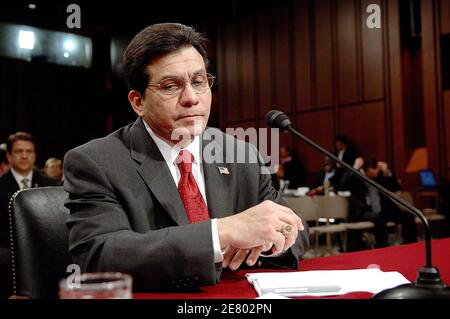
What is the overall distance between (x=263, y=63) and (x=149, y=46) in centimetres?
897

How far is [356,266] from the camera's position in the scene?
53.6 inches

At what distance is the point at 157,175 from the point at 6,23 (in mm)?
9895

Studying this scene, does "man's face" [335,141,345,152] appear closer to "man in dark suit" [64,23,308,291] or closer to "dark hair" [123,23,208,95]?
"man in dark suit" [64,23,308,291]

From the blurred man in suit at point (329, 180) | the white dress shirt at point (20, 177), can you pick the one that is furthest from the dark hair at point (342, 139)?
the white dress shirt at point (20, 177)

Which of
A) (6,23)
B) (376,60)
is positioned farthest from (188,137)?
(6,23)

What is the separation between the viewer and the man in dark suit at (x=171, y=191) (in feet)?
3.81

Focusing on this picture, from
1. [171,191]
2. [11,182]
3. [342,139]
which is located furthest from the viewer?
[342,139]

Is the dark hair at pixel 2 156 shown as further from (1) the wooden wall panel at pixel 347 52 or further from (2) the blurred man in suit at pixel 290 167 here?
(1) the wooden wall panel at pixel 347 52

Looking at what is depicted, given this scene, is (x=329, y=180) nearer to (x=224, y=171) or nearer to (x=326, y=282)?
(x=224, y=171)

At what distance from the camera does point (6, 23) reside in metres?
9.98

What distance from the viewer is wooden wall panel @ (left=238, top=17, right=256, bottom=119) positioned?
10430 mm

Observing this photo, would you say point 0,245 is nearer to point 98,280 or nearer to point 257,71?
point 98,280

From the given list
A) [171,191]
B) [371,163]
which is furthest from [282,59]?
[171,191]

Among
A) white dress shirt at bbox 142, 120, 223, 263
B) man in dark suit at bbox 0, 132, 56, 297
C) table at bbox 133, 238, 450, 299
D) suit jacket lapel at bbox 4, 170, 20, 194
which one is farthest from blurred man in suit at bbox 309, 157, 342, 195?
white dress shirt at bbox 142, 120, 223, 263
